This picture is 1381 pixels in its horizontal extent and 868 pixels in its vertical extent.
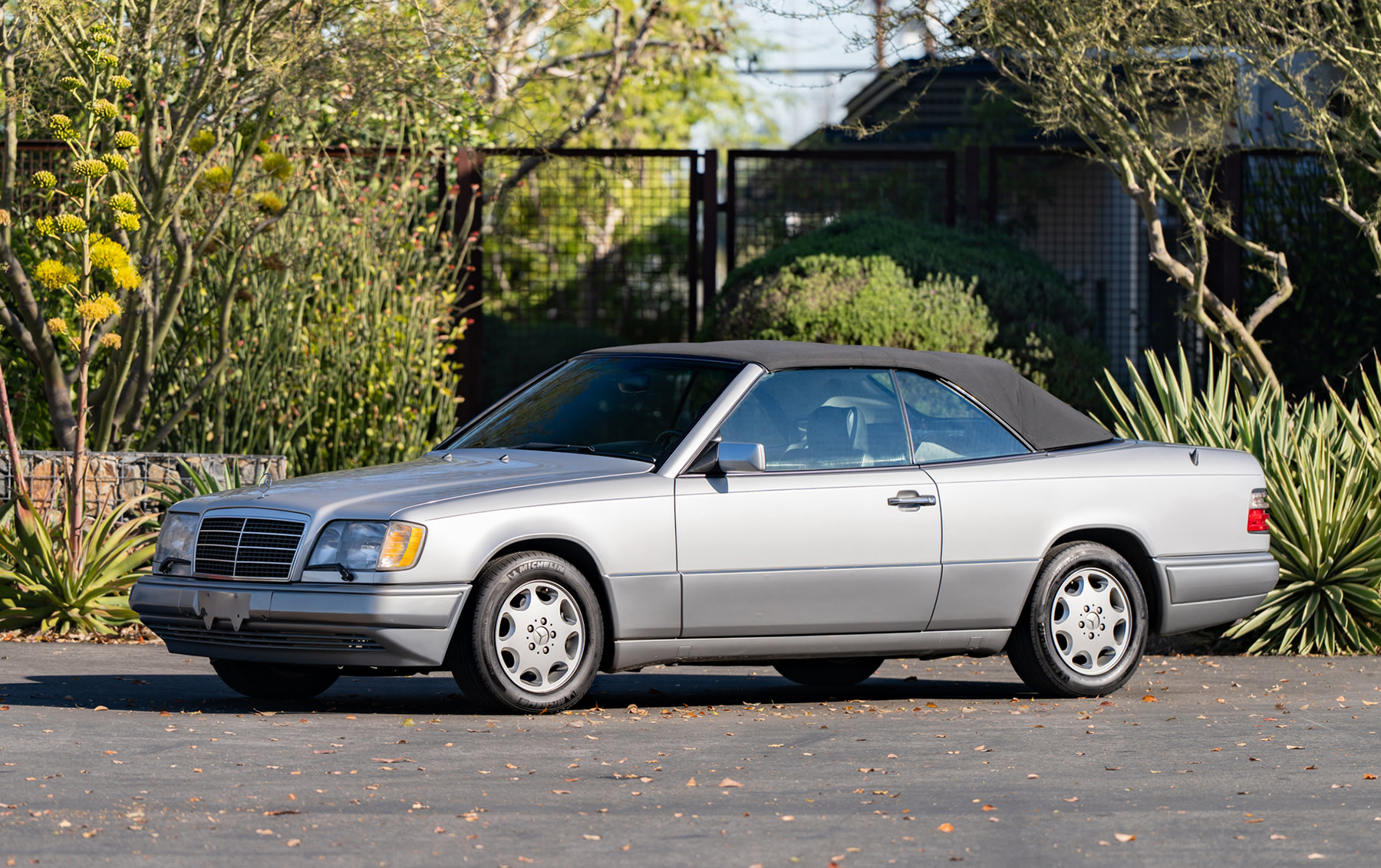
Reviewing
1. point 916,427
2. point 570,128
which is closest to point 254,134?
point 916,427

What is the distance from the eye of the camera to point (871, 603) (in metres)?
8.25

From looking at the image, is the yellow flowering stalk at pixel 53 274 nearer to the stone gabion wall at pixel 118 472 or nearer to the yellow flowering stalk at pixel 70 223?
the yellow flowering stalk at pixel 70 223

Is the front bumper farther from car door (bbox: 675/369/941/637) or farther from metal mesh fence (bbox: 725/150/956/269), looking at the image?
metal mesh fence (bbox: 725/150/956/269)

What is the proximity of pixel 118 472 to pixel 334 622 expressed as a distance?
15.7 feet

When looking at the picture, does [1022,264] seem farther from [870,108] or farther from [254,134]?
[870,108]

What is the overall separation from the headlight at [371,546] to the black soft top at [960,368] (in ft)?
5.78

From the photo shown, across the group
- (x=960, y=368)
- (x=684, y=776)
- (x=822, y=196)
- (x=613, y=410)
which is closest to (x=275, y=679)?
(x=613, y=410)

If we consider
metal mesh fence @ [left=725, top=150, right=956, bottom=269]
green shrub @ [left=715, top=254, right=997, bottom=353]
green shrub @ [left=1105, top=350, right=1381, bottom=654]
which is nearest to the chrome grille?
green shrub @ [left=1105, top=350, right=1381, bottom=654]

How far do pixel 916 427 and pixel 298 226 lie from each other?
6.21m

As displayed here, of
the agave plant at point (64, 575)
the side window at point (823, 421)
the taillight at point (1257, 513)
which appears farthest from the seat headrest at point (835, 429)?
the agave plant at point (64, 575)

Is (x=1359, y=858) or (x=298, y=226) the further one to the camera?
(x=298, y=226)

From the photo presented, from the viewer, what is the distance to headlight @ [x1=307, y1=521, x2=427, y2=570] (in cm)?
734

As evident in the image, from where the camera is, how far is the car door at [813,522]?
7945mm

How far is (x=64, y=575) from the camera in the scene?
1055 centimetres
